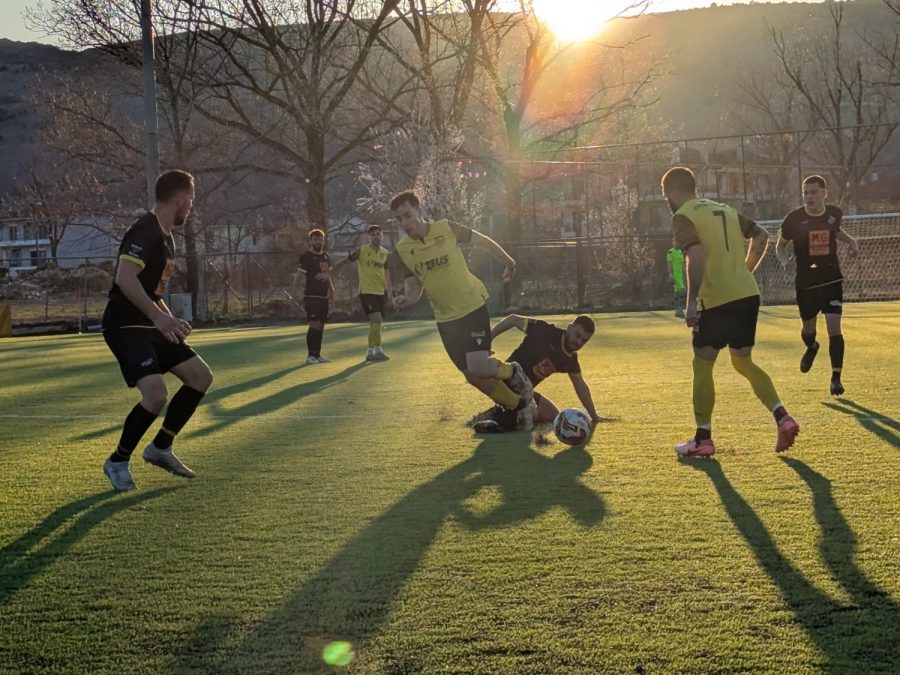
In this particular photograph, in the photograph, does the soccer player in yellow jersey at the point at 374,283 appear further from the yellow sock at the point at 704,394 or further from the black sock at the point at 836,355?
the yellow sock at the point at 704,394

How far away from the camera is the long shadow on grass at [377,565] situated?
2906 millimetres

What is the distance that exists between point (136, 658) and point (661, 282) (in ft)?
92.9

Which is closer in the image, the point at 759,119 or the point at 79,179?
the point at 79,179

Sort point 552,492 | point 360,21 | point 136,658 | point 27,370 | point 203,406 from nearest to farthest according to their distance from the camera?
point 136,658 → point 552,492 → point 203,406 → point 27,370 → point 360,21

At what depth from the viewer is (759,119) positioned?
7262 cm

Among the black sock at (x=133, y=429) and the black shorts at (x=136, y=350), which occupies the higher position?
the black shorts at (x=136, y=350)

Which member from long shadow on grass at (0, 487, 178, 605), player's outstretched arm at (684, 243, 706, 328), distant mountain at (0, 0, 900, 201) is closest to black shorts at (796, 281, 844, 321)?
player's outstretched arm at (684, 243, 706, 328)

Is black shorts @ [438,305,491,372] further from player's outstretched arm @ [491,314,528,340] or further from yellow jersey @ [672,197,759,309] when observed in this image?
yellow jersey @ [672,197,759,309]

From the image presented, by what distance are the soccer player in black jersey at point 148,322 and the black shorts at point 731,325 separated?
3.30 metres

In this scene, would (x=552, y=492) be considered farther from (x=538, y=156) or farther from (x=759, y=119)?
(x=759, y=119)

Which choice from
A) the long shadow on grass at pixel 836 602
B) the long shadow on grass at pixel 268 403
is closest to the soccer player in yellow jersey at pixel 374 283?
the long shadow on grass at pixel 268 403

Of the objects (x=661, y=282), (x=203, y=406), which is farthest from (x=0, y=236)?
(x=203, y=406)

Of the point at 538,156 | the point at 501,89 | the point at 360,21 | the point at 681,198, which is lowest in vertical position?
the point at 681,198

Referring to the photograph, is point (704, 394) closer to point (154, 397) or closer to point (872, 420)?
point (872, 420)
